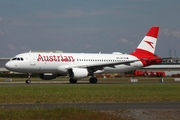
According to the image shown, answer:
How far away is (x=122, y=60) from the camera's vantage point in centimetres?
6259

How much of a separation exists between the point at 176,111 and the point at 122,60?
41.4 meters

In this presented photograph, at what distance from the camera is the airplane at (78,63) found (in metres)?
55.1

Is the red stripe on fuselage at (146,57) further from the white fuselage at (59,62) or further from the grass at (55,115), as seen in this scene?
the grass at (55,115)

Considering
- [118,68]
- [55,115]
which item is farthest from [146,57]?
[55,115]

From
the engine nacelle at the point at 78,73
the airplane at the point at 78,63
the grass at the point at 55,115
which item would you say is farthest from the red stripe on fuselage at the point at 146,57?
the grass at the point at 55,115

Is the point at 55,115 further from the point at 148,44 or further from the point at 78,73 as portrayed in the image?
the point at 148,44

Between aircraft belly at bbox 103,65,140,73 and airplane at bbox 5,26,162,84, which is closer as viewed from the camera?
airplane at bbox 5,26,162,84

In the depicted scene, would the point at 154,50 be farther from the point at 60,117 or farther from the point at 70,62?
the point at 60,117

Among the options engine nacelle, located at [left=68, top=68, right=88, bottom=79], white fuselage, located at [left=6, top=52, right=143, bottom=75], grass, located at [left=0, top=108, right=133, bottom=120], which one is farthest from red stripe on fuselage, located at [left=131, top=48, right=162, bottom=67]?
grass, located at [left=0, top=108, right=133, bottom=120]

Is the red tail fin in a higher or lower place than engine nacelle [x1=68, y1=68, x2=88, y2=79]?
higher

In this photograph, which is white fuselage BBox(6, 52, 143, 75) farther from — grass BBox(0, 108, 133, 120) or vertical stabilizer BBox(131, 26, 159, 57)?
grass BBox(0, 108, 133, 120)

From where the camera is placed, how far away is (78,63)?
58.2 metres

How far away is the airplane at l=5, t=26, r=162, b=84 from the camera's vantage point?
55.1m

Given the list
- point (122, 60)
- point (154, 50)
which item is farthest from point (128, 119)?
point (154, 50)
